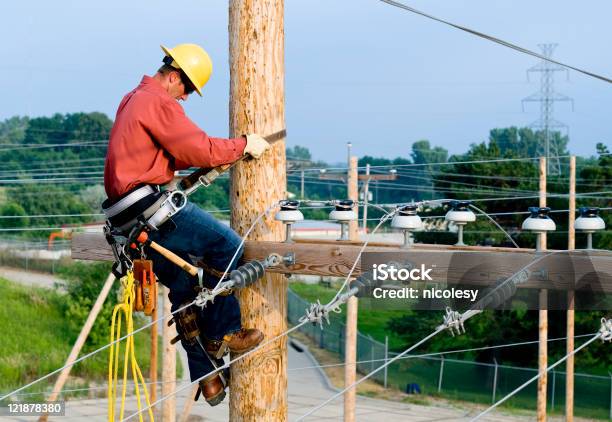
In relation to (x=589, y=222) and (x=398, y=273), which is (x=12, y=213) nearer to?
(x=398, y=273)

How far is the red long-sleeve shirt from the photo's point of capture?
16.8 ft

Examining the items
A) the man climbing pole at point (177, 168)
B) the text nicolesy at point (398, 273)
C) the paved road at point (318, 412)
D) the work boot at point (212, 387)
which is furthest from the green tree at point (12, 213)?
the text nicolesy at point (398, 273)

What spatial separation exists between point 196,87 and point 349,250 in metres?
Answer: 1.23

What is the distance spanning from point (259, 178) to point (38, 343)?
2407 cm

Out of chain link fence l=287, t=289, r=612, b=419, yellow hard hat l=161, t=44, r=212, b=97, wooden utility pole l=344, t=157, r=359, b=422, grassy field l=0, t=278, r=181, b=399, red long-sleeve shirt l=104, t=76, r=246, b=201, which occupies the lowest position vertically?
chain link fence l=287, t=289, r=612, b=419

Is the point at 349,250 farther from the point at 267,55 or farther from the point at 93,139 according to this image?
the point at 93,139

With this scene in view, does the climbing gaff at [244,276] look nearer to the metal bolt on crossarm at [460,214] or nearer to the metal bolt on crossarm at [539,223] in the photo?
the metal bolt on crossarm at [460,214]

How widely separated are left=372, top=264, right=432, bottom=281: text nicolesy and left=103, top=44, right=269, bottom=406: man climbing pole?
2.65 ft

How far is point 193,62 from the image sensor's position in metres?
5.35

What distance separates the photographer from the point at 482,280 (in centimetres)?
491

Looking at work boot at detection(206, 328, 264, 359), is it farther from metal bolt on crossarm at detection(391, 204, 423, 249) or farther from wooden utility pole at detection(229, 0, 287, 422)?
metal bolt on crossarm at detection(391, 204, 423, 249)

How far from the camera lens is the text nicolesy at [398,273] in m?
5.09

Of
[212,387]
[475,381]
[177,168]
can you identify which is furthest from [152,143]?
[475,381]

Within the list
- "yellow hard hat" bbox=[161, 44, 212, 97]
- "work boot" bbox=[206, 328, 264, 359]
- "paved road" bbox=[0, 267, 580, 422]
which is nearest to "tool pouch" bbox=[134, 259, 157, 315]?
"work boot" bbox=[206, 328, 264, 359]
